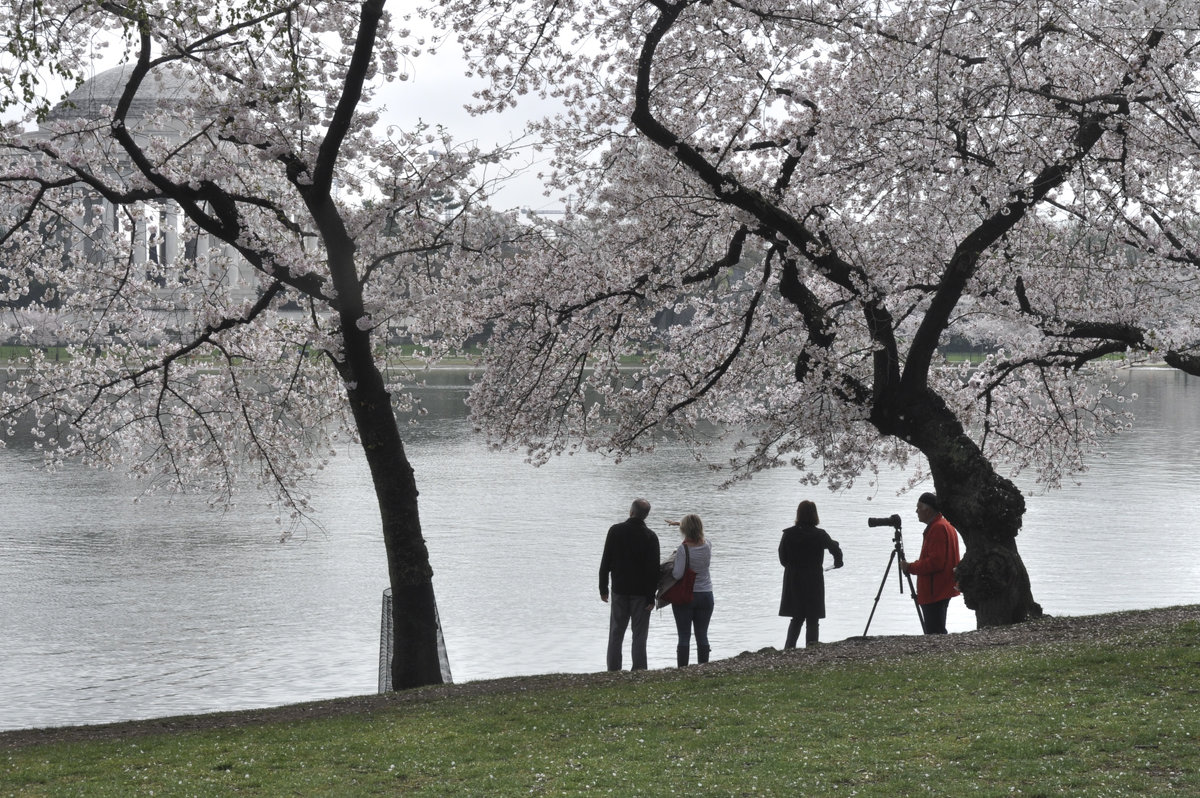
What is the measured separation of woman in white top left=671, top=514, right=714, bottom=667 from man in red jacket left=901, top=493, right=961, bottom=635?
5.89ft

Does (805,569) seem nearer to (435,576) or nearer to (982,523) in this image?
(982,523)

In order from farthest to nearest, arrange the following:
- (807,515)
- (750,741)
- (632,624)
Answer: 1. (807,515)
2. (632,624)
3. (750,741)

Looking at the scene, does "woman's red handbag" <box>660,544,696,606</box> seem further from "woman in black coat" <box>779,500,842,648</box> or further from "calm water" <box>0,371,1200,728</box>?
"calm water" <box>0,371,1200,728</box>

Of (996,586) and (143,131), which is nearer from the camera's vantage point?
(996,586)

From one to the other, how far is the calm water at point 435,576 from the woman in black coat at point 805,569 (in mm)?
2049

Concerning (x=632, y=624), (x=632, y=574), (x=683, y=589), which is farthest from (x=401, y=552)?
(x=683, y=589)

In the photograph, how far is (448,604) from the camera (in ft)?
56.1

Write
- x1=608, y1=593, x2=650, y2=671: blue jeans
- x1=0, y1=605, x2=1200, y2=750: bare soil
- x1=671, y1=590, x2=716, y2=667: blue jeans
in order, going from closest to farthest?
x1=0, y1=605, x2=1200, y2=750: bare soil, x1=608, y1=593, x2=650, y2=671: blue jeans, x1=671, y1=590, x2=716, y2=667: blue jeans

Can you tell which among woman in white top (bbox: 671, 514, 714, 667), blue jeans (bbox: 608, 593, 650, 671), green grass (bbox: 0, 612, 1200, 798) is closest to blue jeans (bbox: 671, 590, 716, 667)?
woman in white top (bbox: 671, 514, 714, 667)

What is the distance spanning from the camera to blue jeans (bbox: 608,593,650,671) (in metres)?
11.6

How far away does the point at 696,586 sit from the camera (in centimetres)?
1177

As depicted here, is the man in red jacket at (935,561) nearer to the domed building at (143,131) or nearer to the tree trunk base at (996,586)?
the tree trunk base at (996,586)

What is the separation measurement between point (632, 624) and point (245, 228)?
5.01m

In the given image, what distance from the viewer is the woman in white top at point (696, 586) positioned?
11.6 metres
